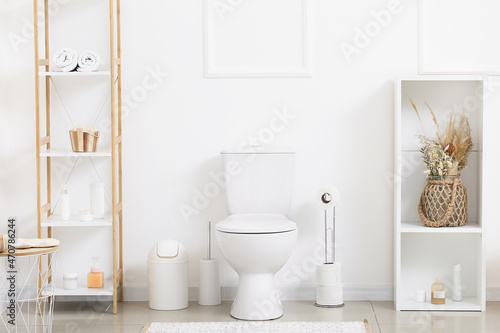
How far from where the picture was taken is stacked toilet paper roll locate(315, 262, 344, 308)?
139 inches

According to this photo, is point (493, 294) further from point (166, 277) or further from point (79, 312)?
point (79, 312)

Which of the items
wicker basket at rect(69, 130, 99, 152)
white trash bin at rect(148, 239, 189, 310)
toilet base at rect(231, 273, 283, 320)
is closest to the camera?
toilet base at rect(231, 273, 283, 320)

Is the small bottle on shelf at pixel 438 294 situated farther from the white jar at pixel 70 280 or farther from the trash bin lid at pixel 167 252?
the white jar at pixel 70 280

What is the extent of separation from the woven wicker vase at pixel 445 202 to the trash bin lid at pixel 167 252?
4.01ft

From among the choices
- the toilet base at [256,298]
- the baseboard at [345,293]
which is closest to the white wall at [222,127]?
the baseboard at [345,293]

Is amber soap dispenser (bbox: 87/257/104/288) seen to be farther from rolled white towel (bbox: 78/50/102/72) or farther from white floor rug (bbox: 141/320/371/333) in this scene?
rolled white towel (bbox: 78/50/102/72)

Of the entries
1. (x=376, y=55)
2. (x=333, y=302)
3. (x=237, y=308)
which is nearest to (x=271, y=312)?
(x=237, y=308)

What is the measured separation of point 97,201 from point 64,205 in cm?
16

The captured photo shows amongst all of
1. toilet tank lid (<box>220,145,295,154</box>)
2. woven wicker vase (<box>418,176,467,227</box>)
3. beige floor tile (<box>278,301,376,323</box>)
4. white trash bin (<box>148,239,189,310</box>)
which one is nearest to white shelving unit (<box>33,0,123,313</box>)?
white trash bin (<box>148,239,189,310</box>)

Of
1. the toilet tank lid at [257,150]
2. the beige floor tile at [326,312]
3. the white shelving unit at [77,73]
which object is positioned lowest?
the beige floor tile at [326,312]

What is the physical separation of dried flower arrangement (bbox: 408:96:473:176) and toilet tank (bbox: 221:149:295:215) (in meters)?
0.68

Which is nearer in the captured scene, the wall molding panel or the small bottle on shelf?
the small bottle on shelf

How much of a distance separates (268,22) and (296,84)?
13.7 inches

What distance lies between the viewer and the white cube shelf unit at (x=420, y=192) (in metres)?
3.60
